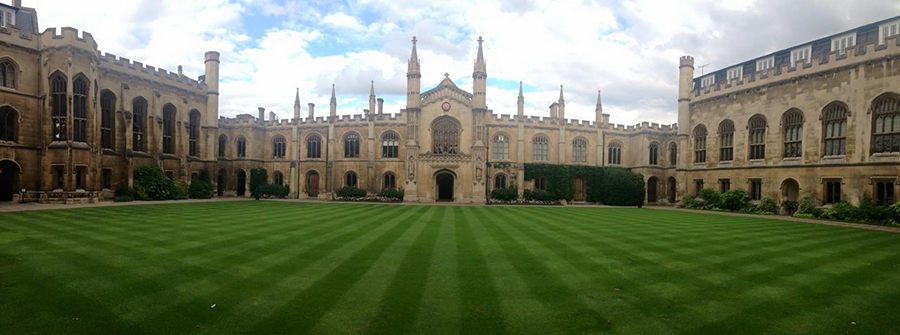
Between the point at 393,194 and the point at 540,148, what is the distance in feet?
51.6

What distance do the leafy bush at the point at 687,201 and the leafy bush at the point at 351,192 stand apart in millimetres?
27784

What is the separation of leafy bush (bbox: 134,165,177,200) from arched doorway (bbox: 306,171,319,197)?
43.5ft

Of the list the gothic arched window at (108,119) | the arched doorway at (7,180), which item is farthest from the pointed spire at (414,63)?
the arched doorway at (7,180)

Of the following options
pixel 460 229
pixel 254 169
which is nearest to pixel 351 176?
pixel 254 169

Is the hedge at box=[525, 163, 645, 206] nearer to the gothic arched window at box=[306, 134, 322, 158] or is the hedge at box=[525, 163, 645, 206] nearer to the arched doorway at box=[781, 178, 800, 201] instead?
the arched doorway at box=[781, 178, 800, 201]

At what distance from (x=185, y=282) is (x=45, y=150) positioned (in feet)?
92.7

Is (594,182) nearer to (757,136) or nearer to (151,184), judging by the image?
(757,136)

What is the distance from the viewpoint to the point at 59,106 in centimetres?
2712

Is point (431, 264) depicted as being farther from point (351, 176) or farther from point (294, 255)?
point (351, 176)

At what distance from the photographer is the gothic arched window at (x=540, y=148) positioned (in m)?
42.9

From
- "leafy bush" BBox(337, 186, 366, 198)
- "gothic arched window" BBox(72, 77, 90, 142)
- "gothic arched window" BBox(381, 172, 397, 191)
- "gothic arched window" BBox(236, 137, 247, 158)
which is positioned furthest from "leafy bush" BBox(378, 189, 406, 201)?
"gothic arched window" BBox(72, 77, 90, 142)

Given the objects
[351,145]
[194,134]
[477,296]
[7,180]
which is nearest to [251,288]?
[477,296]

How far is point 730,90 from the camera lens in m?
33.0

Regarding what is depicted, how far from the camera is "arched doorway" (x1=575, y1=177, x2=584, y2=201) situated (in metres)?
42.7
